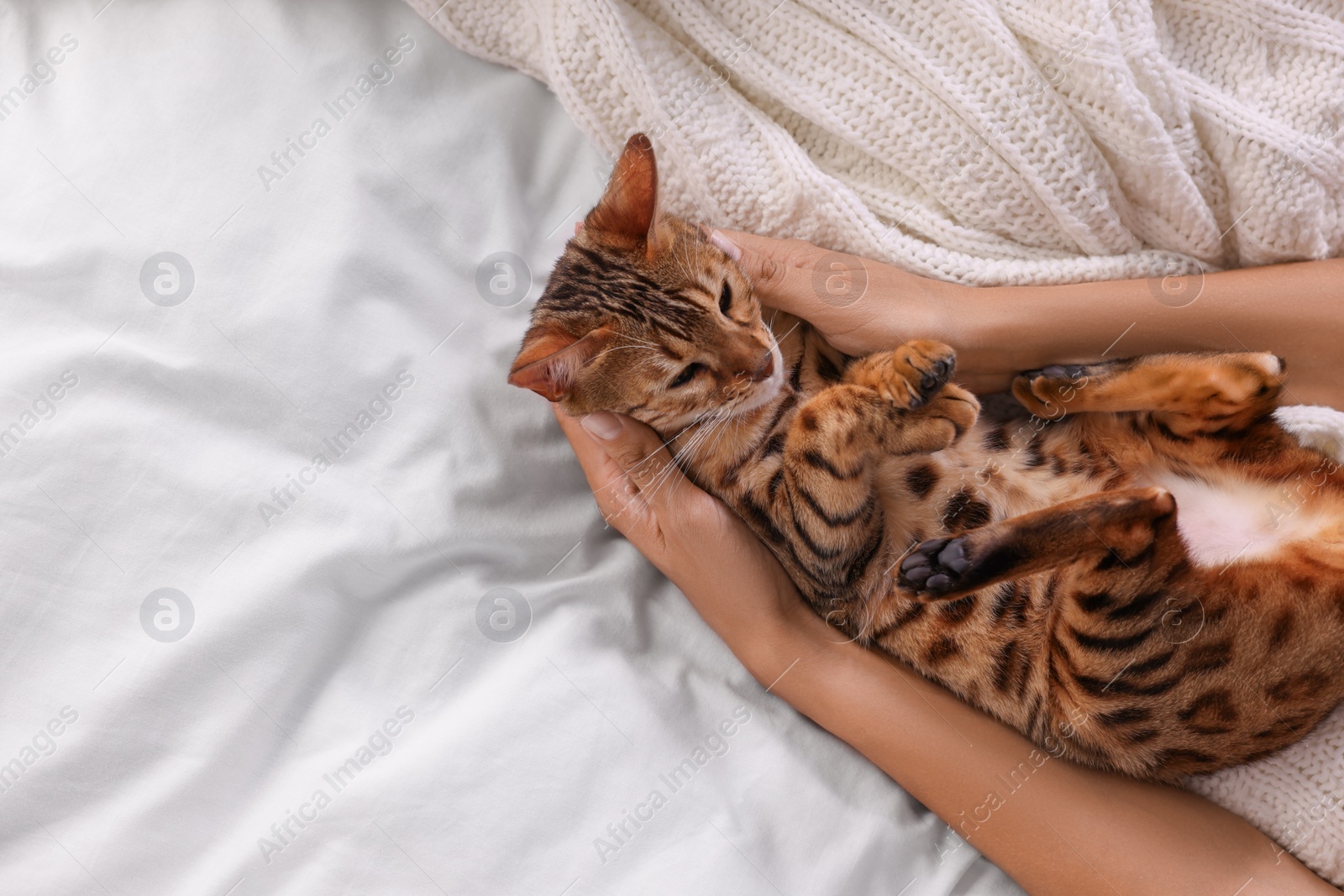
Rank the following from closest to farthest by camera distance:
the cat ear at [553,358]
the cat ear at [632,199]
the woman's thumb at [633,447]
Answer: the cat ear at [553,358] → the cat ear at [632,199] → the woman's thumb at [633,447]

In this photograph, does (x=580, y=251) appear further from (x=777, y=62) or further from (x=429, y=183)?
(x=777, y=62)

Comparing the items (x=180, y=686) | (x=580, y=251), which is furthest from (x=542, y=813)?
(x=580, y=251)

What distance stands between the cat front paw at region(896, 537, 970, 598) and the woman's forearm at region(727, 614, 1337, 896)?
321 mm

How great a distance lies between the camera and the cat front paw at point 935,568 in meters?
1.29

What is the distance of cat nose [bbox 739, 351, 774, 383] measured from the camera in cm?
149

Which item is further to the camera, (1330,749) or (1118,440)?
(1118,440)

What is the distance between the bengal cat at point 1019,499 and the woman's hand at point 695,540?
45 millimetres

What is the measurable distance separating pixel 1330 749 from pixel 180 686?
206 centimetres

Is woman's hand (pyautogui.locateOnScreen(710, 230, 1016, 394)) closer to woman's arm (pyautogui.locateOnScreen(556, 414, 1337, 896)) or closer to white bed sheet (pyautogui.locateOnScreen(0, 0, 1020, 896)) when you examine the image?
woman's arm (pyautogui.locateOnScreen(556, 414, 1337, 896))

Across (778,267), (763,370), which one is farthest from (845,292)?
(763,370)

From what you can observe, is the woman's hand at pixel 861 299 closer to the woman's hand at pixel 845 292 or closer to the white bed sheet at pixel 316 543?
the woman's hand at pixel 845 292

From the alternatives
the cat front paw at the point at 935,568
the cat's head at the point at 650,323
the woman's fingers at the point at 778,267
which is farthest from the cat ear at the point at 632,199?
the cat front paw at the point at 935,568

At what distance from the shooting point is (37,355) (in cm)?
146

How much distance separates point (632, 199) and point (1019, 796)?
51.5 inches
